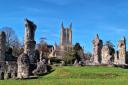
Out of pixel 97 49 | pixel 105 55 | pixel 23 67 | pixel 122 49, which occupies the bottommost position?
pixel 23 67

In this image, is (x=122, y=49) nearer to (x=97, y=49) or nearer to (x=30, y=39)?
(x=97, y=49)

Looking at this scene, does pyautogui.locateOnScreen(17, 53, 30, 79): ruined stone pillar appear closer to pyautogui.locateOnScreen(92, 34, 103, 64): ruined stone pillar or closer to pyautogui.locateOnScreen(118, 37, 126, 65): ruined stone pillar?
pyautogui.locateOnScreen(92, 34, 103, 64): ruined stone pillar

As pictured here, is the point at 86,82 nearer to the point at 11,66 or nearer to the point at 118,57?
the point at 11,66

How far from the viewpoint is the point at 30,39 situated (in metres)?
59.4

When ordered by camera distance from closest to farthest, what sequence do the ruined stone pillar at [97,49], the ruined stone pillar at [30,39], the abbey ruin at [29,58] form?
the abbey ruin at [29,58] < the ruined stone pillar at [30,39] < the ruined stone pillar at [97,49]

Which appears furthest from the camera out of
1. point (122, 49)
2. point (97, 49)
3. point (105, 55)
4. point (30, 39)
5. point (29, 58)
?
point (122, 49)

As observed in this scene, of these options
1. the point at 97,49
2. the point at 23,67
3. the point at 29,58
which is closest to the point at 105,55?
the point at 97,49

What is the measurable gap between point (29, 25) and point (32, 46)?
3.72 metres

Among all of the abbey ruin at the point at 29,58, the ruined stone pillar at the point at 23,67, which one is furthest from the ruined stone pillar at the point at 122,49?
the ruined stone pillar at the point at 23,67

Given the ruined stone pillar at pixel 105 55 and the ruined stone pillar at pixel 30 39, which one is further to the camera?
the ruined stone pillar at pixel 105 55

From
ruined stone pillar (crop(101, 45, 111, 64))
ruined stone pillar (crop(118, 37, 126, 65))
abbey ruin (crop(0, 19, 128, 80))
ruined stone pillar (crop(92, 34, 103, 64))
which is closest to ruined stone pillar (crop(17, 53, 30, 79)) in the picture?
abbey ruin (crop(0, 19, 128, 80))

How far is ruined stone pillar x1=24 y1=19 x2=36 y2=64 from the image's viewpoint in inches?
2270

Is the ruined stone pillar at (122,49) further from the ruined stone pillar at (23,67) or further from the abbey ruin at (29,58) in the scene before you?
the ruined stone pillar at (23,67)

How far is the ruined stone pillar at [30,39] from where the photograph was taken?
2270 inches
